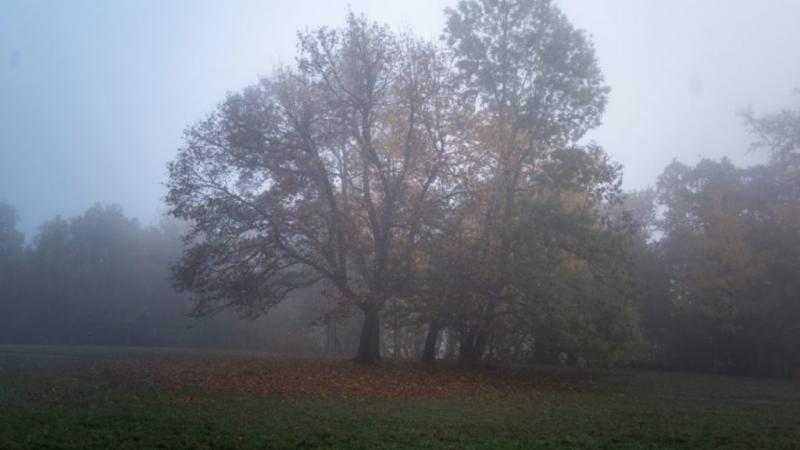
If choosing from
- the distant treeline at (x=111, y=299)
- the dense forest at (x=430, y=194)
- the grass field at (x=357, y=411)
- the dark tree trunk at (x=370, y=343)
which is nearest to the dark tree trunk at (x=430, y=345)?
the dense forest at (x=430, y=194)

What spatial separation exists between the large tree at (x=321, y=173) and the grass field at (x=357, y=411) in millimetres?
5185

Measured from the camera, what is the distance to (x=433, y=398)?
21781 mm

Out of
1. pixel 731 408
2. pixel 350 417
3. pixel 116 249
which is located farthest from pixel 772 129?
pixel 116 249

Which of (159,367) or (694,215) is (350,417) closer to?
(159,367)

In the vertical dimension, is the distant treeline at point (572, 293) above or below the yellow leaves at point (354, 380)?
above

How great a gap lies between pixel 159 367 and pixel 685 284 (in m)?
37.1

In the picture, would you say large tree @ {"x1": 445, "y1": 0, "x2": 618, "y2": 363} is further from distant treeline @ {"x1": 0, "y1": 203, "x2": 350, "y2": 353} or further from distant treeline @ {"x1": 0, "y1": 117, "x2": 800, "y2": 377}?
distant treeline @ {"x1": 0, "y1": 203, "x2": 350, "y2": 353}

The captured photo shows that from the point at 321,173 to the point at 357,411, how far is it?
16.3 meters

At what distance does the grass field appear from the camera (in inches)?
508

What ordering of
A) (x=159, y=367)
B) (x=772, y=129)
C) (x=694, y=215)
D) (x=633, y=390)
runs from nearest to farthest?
(x=633, y=390)
(x=159, y=367)
(x=772, y=129)
(x=694, y=215)

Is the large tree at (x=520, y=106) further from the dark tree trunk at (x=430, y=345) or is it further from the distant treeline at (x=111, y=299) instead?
the distant treeline at (x=111, y=299)

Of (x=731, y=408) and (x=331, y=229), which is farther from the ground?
(x=331, y=229)

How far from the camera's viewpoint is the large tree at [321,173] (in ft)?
102

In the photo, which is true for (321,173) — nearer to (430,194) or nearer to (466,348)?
(430,194)
